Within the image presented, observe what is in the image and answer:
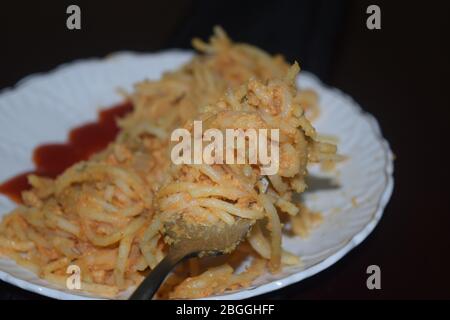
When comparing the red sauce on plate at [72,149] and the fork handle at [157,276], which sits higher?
the red sauce on plate at [72,149]

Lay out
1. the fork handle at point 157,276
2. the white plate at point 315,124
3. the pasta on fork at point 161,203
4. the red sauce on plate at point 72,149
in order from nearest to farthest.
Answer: the fork handle at point 157,276, the pasta on fork at point 161,203, the white plate at point 315,124, the red sauce on plate at point 72,149

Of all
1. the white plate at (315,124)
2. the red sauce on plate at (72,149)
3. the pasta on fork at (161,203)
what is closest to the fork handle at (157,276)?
the pasta on fork at (161,203)

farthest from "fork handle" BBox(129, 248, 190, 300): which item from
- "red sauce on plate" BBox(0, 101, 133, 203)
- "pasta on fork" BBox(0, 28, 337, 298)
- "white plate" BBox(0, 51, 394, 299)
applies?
"red sauce on plate" BBox(0, 101, 133, 203)

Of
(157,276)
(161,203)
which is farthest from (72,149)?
(157,276)

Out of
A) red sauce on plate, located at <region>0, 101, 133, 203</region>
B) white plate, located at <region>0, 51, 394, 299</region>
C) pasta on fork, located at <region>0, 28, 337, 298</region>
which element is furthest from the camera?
red sauce on plate, located at <region>0, 101, 133, 203</region>

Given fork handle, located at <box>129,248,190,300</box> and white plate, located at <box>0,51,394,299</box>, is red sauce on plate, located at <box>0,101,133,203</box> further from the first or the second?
fork handle, located at <box>129,248,190,300</box>

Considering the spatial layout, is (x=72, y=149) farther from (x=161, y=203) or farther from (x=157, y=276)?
(x=157, y=276)

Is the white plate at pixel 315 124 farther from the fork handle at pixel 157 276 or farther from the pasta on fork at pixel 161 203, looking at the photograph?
the fork handle at pixel 157 276
